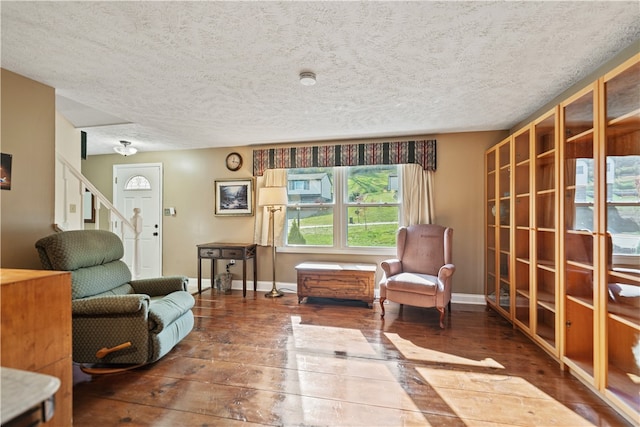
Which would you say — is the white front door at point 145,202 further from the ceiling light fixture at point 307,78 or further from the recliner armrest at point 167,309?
the ceiling light fixture at point 307,78

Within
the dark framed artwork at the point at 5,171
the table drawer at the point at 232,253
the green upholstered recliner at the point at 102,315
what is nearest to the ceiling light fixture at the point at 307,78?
the green upholstered recliner at the point at 102,315

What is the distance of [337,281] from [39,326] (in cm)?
278

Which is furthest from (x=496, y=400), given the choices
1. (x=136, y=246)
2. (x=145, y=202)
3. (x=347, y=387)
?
(x=145, y=202)

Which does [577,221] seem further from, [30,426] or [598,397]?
[30,426]

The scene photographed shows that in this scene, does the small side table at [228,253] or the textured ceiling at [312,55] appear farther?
the small side table at [228,253]

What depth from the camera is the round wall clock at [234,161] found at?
4363mm

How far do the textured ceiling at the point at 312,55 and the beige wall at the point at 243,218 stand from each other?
0.71 meters

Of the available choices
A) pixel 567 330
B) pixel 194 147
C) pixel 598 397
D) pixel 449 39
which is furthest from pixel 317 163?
pixel 598 397

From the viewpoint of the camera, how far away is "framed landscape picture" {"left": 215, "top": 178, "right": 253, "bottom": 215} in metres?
4.36

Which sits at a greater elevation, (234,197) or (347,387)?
(234,197)

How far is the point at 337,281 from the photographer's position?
3588mm

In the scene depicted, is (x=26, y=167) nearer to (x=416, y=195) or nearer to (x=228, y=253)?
Answer: (x=228, y=253)

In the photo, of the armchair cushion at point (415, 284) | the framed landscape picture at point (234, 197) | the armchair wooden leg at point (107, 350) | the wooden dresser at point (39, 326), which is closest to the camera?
the wooden dresser at point (39, 326)

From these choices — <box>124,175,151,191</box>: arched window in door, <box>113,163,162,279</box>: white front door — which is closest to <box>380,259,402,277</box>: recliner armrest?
<box>113,163,162,279</box>: white front door
